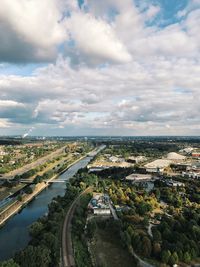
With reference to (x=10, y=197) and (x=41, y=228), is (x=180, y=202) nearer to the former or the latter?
(x=41, y=228)

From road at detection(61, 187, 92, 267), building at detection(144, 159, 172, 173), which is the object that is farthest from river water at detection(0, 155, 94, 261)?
building at detection(144, 159, 172, 173)

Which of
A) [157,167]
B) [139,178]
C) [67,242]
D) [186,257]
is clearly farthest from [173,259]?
[157,167]

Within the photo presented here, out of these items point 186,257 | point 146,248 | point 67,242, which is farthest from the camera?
point 67,242

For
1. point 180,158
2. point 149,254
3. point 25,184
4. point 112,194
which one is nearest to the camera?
point 149,254

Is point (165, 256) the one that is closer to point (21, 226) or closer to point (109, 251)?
point (109, 251)

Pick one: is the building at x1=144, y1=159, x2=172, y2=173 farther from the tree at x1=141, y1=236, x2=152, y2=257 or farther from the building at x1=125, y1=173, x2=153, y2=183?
the tree at x1=141, y1=236, x2=152, y2=257

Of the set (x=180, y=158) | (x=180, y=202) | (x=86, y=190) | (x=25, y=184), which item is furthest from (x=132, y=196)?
(x=180, y=158)

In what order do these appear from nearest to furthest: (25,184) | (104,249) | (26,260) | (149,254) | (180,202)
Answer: (26,260) → (149,254) → (104,249) → (180,202) → (25,184)

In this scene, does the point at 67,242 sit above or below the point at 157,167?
below
